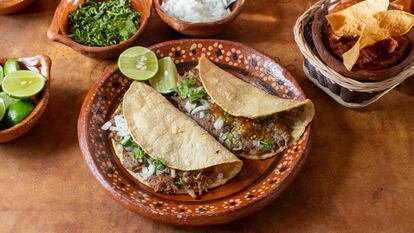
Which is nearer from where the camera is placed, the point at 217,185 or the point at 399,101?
the point at 217,185

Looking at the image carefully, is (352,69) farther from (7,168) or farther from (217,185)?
(7,168)

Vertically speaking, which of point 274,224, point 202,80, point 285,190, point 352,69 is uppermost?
point 352,69

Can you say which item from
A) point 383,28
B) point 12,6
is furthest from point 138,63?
point 383,28

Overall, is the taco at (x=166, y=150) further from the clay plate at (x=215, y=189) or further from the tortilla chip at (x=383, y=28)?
the tortilla chip at (x=383, y=28)

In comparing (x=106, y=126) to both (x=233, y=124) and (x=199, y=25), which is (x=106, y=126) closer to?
(x=233, y=124)

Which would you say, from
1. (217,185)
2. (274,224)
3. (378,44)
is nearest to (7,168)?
(217,185)

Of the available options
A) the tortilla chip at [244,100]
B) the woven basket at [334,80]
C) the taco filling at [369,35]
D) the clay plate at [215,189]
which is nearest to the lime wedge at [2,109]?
the clay plate at [215,189]
